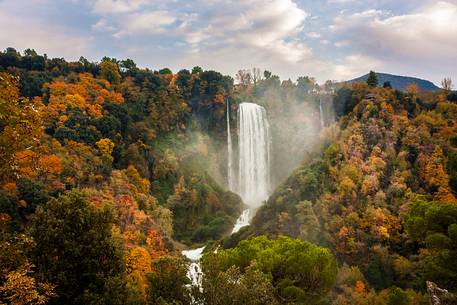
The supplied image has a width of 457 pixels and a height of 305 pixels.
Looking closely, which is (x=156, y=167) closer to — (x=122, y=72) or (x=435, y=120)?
(x=122, y=72)

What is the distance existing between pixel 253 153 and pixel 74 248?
57007 millimetres

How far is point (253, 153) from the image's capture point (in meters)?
73.9

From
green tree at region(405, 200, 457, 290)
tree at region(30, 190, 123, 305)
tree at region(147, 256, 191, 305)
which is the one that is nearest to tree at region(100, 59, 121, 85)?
tree at region(30, 190, 123, 305)

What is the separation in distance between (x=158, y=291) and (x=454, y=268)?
1615cm

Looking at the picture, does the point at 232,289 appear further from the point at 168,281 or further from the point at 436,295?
the point at 436,295

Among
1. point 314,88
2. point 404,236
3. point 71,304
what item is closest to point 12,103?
point 71,304

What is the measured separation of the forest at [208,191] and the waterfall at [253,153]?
7.34ft

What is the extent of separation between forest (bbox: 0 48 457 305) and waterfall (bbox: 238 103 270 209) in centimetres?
224

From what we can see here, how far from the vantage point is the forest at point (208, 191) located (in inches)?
694

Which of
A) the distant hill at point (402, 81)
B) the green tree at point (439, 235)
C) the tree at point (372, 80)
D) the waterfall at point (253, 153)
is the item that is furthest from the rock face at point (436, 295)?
the distant hill at point (402, 81)

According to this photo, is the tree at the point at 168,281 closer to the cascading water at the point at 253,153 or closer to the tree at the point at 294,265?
the tree at the point at 294,265

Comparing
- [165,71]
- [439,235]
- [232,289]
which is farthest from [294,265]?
[165,71]

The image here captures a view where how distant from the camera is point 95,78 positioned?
6938cm

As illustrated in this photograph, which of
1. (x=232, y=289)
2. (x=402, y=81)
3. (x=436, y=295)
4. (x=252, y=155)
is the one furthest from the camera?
(x=402, y=81)
